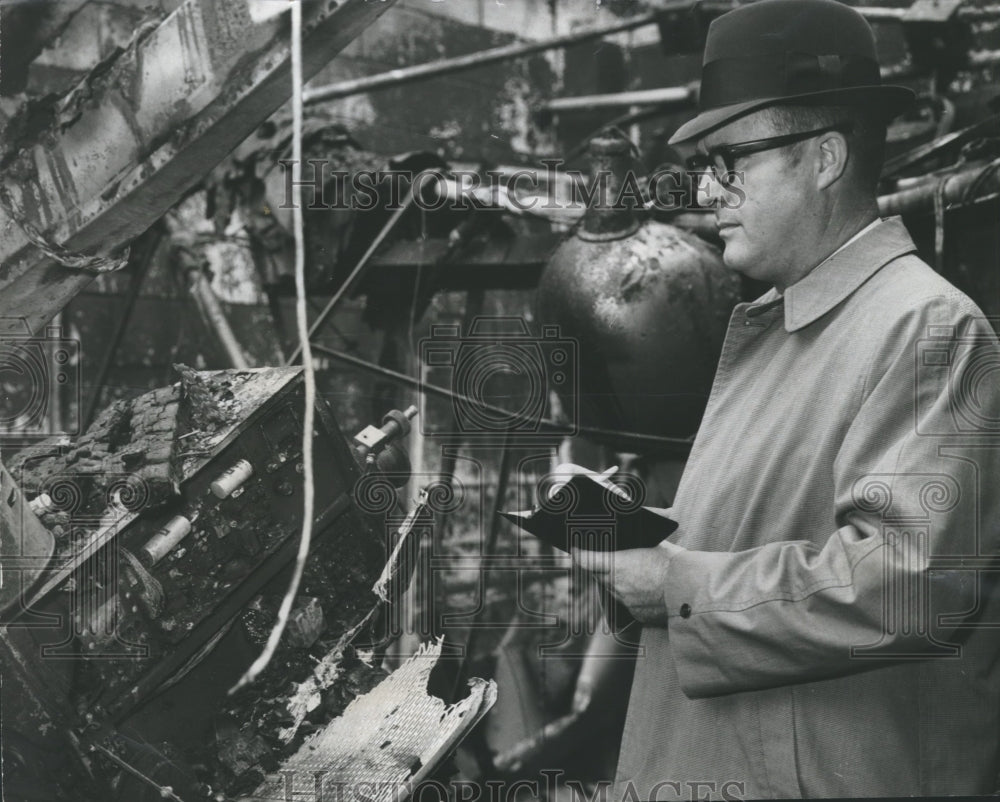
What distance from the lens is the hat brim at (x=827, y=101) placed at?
5.22ft

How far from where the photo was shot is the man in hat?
4.41ft

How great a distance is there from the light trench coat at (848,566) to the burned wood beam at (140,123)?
1.01 meters

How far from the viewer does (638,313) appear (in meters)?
2.82

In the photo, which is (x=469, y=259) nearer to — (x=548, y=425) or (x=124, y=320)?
(x=548, y=425)

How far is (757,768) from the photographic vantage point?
154 cm

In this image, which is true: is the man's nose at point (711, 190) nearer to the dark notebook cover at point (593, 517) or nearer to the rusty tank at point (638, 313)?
the dark notebook cover at point (593, 517)

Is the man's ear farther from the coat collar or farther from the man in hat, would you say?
the coat collar

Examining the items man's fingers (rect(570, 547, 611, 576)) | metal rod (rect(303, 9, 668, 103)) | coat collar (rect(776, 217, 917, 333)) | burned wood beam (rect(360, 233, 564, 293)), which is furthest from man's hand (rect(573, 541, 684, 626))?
metal rod (rect(303, 9, 668, 103))

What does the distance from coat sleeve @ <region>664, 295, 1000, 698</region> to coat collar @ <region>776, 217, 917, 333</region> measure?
17cm

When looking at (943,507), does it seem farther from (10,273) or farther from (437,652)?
(10,273)

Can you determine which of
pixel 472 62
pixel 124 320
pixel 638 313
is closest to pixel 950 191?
pixel 638 313

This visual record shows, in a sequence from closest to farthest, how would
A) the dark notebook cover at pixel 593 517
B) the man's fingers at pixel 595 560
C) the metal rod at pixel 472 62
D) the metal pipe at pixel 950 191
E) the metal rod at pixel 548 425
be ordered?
the dark notebook cover at pixel 593 517
the man's fingers at pixel 595 560
the metal pipe at pixel 950 191
the metal rod at pixel 548 425
the metal rod at pixel 472 62

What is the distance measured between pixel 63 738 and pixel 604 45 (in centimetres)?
406

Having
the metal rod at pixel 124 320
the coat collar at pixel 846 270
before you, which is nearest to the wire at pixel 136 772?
the coat collar at pixel 846 270
